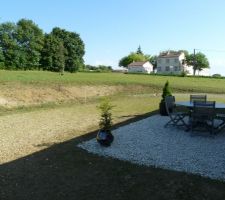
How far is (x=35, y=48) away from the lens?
208ft

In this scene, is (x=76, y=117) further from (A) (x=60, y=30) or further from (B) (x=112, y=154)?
(A) (x=60, y=30)

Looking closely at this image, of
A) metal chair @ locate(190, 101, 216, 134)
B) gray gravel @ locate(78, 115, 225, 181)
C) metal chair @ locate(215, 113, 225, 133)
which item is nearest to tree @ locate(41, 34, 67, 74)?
gray gravel @ locate(78, 115, 225, 181)

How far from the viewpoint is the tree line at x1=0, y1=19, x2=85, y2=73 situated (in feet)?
198

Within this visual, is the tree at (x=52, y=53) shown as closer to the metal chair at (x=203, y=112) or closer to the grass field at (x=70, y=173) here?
the grass field at (x=70, y=173)

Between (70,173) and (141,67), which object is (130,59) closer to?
(141,67)

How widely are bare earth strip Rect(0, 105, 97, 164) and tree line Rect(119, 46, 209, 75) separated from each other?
224 ft

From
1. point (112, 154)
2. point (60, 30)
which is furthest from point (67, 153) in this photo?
point (60, 30)

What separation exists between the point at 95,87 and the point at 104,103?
61.3 feet

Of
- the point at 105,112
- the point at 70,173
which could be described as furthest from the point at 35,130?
the point at 70,173

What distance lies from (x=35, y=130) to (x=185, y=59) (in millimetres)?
94872

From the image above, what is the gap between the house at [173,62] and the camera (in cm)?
9897

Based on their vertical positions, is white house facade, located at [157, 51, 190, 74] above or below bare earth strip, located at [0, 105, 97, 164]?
above

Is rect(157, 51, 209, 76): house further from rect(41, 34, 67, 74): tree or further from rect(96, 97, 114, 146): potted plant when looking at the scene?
rect(96, 97, 114, 146): potted plant

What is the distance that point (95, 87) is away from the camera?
1035 inches
